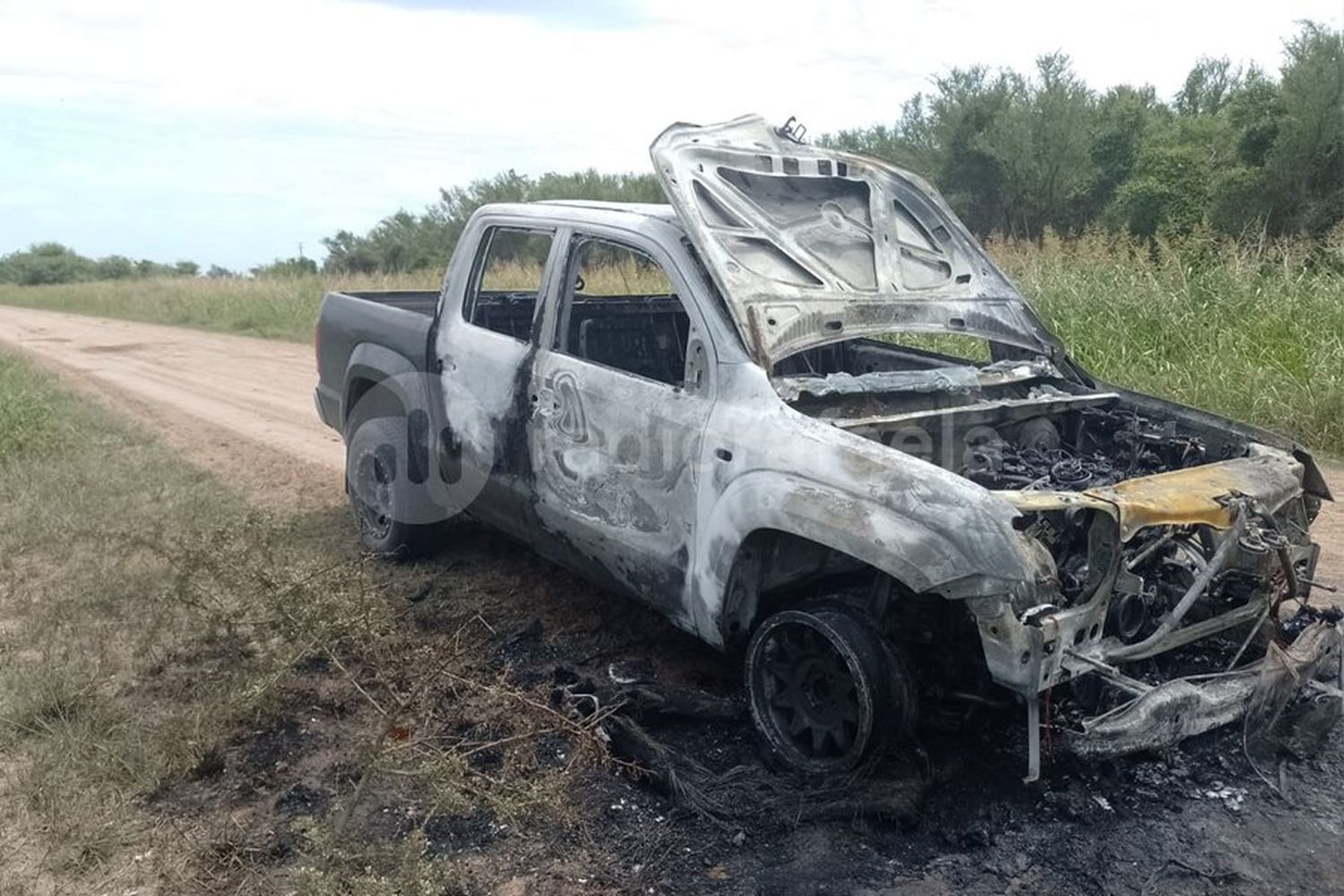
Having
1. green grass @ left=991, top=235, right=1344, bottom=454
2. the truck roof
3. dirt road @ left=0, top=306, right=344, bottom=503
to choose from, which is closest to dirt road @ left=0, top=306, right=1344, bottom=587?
dirt road @ left=0, top=306, right=344, bottom=503

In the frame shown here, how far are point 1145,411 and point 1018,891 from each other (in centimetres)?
235

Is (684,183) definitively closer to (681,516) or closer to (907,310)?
(907,310)

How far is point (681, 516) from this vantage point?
13.2ft

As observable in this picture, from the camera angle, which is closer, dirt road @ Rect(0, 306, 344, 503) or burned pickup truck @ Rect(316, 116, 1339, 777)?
burned pickup truck @ Rect(316, 116, 1339, 777)

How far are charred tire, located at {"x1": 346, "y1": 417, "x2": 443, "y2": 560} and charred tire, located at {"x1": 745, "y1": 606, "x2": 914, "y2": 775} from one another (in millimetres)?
2442

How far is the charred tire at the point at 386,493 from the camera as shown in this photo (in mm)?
5633

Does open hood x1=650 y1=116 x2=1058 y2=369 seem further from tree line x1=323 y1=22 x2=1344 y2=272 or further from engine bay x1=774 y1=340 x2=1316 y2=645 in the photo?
tree line x1=323 y1=22 x2=1344 y2=272

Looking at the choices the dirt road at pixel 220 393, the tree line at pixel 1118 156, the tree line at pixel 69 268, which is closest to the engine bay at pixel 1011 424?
the dirt road at pixel 220 393

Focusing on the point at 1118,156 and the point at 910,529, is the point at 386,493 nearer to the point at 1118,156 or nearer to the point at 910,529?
the point at 910,529

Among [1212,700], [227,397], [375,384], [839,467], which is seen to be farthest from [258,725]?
[227,397]

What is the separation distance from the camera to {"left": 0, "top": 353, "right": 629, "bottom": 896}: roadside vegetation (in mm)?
3311

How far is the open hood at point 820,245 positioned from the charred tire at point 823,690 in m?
0.96

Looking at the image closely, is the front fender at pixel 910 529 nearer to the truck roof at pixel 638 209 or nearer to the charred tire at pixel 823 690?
the charred tire at pixel 823 690

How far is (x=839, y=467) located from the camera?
11.5 feet
